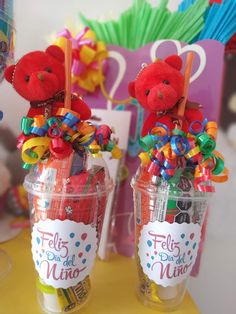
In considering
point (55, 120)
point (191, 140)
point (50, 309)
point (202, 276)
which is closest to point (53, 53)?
point (55, 120)

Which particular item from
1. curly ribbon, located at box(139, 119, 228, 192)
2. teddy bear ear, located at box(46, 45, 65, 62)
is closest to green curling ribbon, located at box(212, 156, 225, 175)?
curly ribbon, located at box(139, 119, 228, 192)

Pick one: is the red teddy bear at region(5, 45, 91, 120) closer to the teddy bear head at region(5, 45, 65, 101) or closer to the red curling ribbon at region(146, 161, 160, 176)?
the teddy bear head at region(5, 45, 65, 101)

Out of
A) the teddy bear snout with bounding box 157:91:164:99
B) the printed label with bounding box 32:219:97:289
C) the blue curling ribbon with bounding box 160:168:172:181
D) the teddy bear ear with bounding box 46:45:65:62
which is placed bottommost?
the printed label with bounding box 32:219:97:289

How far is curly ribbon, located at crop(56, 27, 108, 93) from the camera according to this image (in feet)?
1.84

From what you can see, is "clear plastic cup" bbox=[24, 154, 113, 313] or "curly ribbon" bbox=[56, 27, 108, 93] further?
"curly ribbon" bbox=[56, 27, 108, 93]

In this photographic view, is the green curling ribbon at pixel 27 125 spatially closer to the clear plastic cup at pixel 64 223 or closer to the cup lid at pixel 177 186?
the clear plastic cup at pixel 64 223

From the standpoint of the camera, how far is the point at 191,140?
396 mm

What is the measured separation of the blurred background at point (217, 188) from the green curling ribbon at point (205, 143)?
9.7 inches

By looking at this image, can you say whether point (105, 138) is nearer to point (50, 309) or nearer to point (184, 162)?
point (184, 162)

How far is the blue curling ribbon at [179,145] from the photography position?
0.39 meters

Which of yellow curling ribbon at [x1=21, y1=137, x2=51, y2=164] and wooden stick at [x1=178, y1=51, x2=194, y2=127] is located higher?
wooden stick at [x1=178, y1=51, x2=194, y2=127]

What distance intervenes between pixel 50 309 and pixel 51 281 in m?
0.04

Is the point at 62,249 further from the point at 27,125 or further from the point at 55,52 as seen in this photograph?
the point at 55,52

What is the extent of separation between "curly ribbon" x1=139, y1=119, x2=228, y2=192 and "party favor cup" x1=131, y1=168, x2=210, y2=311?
19mm
